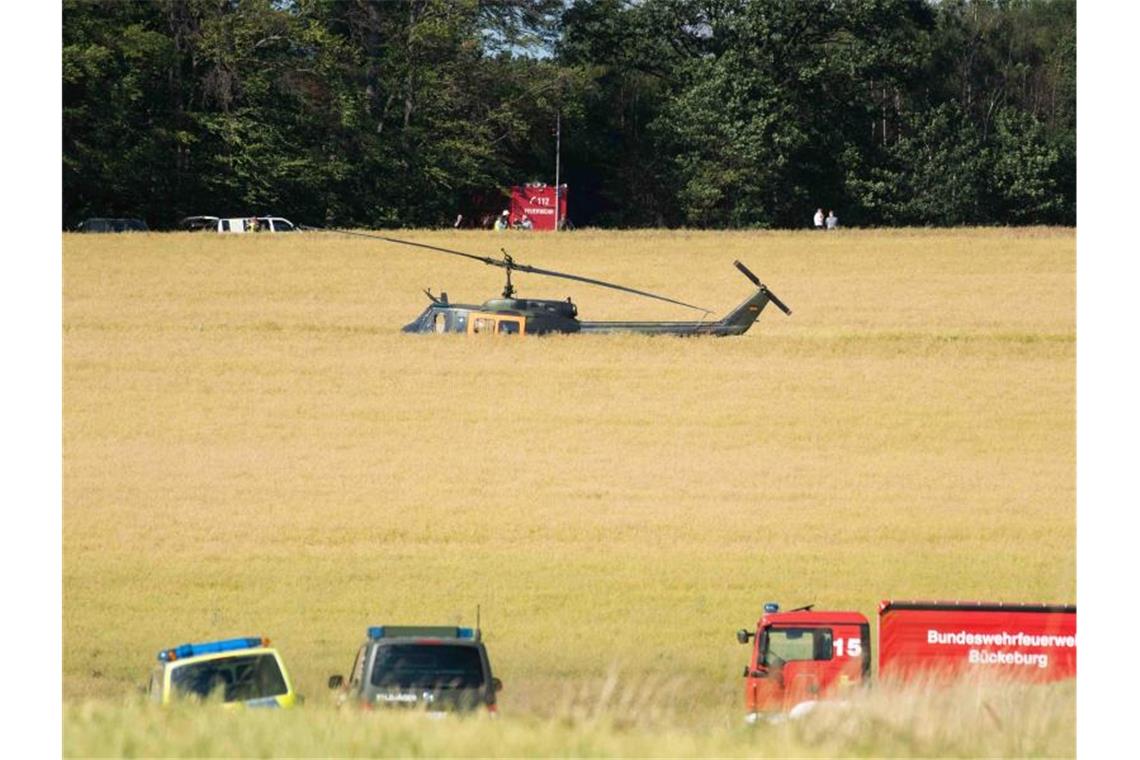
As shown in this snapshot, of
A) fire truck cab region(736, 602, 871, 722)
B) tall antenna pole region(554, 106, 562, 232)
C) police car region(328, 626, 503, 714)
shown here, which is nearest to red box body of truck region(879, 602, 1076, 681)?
fire truck cab region(736, 602, 871, 722)

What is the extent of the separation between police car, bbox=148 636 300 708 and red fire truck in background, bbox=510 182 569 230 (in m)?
47.9

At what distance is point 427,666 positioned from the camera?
11.8 meters

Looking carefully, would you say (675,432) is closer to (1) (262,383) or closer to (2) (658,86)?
(1) (262,383)

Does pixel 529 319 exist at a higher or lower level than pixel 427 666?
higher

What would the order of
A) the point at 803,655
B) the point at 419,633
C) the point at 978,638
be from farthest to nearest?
the point at 978,638, the point at 803,655, the point at 419,633

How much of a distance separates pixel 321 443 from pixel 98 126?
32.9 meters

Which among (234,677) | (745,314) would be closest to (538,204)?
(745,314)

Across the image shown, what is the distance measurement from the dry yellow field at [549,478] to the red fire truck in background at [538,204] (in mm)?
13760

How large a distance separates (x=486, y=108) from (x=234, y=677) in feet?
150

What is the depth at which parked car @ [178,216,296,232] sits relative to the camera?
56750mm

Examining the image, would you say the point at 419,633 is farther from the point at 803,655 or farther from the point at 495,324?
the point at 495,324

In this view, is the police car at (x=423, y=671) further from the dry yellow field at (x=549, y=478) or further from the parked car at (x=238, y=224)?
the parked car at (x=238, y=224)

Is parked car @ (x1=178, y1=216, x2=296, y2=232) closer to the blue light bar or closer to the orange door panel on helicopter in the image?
the orange door panel on helicopter

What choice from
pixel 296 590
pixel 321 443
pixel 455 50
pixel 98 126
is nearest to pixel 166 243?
pixel 98 126
